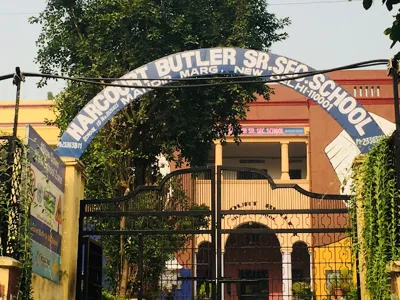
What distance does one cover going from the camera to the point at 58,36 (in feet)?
59.4

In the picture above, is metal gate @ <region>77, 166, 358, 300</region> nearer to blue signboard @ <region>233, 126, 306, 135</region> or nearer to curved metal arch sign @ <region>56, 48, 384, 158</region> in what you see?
curved metal arch sign @ <region>56, 48, 384, 158</region>

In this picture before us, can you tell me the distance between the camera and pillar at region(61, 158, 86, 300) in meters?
Result: 8.66

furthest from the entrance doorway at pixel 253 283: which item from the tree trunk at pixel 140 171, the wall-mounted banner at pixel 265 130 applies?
the wall-mounted banner at pixel 265 130

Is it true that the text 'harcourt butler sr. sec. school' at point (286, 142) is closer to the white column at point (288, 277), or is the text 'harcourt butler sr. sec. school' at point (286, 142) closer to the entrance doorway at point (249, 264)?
the entrance doorway at point (249, 264)

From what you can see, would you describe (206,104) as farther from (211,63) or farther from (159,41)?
(211,63)

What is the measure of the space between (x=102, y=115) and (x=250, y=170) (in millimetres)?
2168

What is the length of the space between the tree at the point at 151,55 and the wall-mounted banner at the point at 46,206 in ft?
23.4

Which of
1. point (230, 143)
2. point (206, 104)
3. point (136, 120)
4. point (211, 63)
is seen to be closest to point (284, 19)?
point (206, 104)

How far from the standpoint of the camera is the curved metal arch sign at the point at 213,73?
29.5 ft

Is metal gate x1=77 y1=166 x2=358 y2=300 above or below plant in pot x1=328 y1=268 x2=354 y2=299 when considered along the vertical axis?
above

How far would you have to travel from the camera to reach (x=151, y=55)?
16.7m

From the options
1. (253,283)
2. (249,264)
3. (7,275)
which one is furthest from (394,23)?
(253,283)

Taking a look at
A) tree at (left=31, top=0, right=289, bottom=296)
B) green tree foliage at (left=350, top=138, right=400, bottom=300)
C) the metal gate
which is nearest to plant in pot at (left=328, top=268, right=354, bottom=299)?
the metal gate

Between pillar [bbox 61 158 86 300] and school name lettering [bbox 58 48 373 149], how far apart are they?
383 mm
